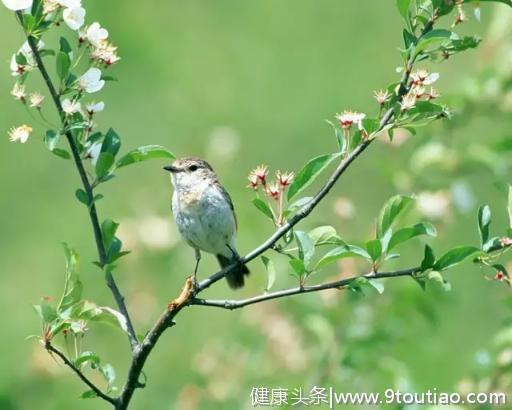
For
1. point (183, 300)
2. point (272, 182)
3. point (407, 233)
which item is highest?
point (272, 182)

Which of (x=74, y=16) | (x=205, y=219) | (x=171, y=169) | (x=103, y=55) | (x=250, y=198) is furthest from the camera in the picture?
(x=250, y=198)

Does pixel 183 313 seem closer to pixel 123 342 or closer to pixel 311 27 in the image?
pixel 123 342

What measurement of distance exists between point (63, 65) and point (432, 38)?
0.87 meters

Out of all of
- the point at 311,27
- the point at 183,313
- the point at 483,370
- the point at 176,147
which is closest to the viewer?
the point at 483,370

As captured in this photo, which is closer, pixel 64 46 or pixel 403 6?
pixel 403 6

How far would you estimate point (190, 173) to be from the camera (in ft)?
15.3

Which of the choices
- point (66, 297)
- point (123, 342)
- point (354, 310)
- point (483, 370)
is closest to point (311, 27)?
point (123, 342)

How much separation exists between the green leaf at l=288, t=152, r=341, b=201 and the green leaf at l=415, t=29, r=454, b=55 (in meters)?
0.35

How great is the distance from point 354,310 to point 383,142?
0.72 metres

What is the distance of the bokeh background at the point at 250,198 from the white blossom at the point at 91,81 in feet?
3.45

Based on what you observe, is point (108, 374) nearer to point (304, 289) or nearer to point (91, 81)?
point (304, 289)

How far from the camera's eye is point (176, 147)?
341 inches

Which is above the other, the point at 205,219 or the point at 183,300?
the point at 205,219

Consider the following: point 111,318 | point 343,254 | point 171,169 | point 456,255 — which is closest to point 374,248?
point 343,254
